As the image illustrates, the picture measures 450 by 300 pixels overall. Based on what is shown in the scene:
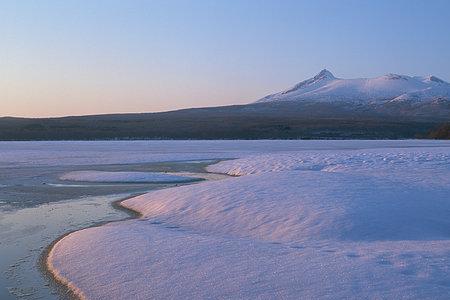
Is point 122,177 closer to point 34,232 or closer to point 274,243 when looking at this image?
point 34,232

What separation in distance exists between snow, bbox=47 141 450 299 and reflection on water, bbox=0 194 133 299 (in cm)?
40

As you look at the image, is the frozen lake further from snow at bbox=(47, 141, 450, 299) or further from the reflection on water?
snow at bbox=(47, 141, 450, 299)

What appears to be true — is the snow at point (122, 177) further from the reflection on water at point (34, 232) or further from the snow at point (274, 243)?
the snow at point (274, 243)

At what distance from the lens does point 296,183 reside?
14.7 m

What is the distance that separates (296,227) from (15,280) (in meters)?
4.95

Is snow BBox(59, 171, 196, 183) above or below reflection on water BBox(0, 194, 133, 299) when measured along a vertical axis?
above

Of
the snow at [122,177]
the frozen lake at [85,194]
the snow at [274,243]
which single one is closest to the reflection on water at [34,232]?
the frozen lake at [85,194]

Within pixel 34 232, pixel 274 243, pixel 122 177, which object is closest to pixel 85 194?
pixel 122 177

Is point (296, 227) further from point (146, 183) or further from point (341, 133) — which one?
point (341, 133)

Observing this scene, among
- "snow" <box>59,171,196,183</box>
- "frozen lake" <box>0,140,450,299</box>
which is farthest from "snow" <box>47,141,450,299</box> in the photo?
"snow" <box>59,171,196,183</box>

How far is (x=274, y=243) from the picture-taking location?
9398 mm

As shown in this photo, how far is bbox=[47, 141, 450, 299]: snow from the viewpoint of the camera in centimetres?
689

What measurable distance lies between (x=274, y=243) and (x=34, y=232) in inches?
219

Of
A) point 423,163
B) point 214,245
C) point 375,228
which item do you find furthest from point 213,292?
point 423,163
